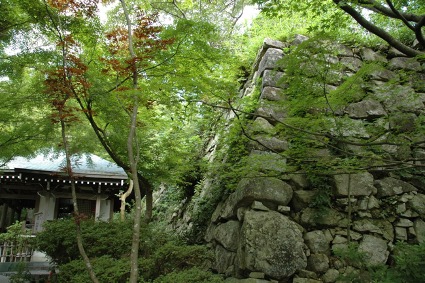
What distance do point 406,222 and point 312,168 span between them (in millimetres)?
2482

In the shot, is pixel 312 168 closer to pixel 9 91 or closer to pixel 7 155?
pixel 9 91

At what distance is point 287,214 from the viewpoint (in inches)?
239

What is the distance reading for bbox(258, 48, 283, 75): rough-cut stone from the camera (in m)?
8.02

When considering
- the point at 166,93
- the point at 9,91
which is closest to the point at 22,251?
the point at 9,91

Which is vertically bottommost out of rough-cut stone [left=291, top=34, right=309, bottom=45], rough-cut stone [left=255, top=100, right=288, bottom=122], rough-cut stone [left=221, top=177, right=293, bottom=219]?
rough-cut stone [left=221, top=177, right=293, bottom=219]

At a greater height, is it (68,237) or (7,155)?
(7,155)

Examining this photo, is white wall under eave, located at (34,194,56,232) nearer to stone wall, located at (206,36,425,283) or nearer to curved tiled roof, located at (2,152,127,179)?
curved tiled roof, located at (2,152,127,179)

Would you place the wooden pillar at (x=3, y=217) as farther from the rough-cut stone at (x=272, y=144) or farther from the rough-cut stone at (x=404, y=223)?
the rough-cut stone at (x=404, y=223)

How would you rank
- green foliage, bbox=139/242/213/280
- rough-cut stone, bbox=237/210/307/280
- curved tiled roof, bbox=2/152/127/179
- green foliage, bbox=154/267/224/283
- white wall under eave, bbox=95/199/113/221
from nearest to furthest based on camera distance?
1. green foliage, bbox=154/267/224/283
2. green foliage, bbox=139/242/213/280
3. rough-cut stone, bbox=237/210/307/280
4. curved tiled roof, bbox=2/152/127/179
5. white wall under eave, bbox=95/199/113/221

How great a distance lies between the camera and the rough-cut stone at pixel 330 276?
17.5ft

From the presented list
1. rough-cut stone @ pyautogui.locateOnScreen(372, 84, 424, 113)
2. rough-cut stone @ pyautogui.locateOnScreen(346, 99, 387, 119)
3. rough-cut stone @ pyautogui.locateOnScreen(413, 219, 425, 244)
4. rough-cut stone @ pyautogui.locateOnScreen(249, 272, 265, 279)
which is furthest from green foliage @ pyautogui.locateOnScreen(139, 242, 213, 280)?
rough-cut stone @ pyautogui.locateOnScreen(346, 99, 387, 119)

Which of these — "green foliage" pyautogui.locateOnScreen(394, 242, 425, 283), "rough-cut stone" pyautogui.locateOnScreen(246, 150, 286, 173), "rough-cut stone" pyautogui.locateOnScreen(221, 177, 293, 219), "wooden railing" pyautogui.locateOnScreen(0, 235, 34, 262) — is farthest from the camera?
"wooden railing" pyautogui.locateOnScreen(0, 235, 34, 262)

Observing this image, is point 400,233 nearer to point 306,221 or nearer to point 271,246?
point 306,221

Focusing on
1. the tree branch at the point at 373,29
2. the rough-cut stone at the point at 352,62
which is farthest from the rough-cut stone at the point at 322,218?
the rough-cut stone at the point at 352,62
